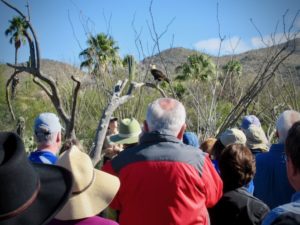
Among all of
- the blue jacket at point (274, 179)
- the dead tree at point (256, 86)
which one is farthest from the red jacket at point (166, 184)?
the dead tree at point (256, 86)

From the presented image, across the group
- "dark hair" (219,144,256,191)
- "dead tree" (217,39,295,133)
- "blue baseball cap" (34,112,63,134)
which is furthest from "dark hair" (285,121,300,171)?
"dead tree" (217,39,295,133)

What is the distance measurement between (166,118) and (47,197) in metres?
1.41

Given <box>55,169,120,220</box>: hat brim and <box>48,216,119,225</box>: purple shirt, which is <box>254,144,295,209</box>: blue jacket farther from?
<box>48,216,119,225</box>: purple shirt

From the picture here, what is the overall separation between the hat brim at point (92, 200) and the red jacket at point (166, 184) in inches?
20.7

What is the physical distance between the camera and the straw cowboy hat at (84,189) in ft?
5.92

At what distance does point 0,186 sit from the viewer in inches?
48.0

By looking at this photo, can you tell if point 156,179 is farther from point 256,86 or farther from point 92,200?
point 256,86

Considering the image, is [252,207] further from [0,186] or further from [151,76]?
[151,76]

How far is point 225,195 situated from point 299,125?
3.89 ft

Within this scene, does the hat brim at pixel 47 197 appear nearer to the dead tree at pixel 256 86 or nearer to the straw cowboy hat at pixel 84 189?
the straw cowboy hat at pixel 84 189

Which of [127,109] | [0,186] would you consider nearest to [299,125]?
[0,186]

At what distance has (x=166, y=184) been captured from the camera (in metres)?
2.54

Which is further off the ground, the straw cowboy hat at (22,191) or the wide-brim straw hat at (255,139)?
the straw cowboy hat at (22,191)

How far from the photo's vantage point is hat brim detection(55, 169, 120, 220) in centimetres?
180
